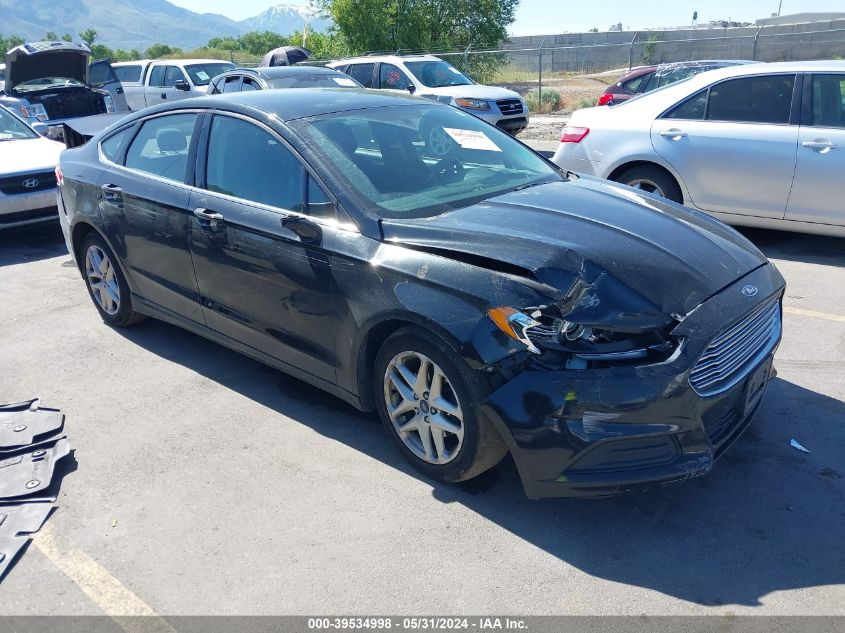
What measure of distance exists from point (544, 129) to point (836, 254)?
34.7 ft

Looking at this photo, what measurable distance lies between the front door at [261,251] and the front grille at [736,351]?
1731 millimetres

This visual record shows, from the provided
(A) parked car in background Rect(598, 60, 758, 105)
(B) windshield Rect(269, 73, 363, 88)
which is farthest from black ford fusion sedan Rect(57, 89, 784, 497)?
(A) parked car in background Rect(598, 60, 758, 105)

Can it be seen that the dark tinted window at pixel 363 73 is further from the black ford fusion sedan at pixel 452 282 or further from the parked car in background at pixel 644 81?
the black ford fusion sedan at pixel 452 282

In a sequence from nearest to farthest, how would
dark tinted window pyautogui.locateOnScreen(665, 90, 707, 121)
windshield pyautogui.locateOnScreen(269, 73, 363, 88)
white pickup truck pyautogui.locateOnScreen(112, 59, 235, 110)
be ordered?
dark tinted window pyautogui.locateOnScreen(665, 90, 707, 121), windshield pyautogui.locateOnScreen(269, 73, 363, 88), white pickup truck pyautogui.locateOnScreen(112, 59, 235, 110)

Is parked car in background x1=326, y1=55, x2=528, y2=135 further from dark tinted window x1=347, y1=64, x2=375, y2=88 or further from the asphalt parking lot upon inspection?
the asphalt parking lot

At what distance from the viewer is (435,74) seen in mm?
14234

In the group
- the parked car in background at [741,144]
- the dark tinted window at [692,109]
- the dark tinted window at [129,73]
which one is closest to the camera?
the parked car in background at [741,144]

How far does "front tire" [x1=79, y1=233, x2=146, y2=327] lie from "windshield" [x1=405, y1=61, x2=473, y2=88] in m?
9.42

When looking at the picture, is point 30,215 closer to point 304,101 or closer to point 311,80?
point 311,80

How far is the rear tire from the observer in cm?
707

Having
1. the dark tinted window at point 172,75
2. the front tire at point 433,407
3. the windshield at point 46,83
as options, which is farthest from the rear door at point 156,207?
the dark tinted window at point 172,75

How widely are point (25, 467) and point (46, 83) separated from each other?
11328mm

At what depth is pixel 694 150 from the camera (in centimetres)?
686

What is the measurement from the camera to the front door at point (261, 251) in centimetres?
380
